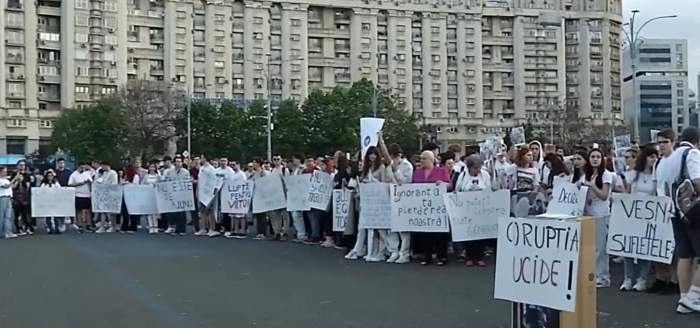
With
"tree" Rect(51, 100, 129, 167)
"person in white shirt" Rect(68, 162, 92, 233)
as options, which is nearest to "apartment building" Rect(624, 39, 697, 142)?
"tree" Rect(51, 100, 129, 167)

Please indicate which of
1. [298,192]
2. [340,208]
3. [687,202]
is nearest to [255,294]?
[687,202]

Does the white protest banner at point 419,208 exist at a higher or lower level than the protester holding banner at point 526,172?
lower

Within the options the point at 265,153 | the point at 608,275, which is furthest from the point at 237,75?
the point at 608,275

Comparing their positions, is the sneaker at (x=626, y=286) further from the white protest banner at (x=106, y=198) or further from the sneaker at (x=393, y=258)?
the white protest banner at (x=106, y=198)

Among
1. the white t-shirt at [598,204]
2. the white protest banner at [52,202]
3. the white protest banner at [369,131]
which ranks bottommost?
the white protest banner at [52,202]

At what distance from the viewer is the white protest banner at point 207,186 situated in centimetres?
2323

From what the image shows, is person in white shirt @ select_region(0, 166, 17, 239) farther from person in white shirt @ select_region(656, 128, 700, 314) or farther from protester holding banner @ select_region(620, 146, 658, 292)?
person in white shirt @ select_region(656, 128, 700, 314)

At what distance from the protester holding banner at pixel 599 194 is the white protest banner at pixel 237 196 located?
37.0ft

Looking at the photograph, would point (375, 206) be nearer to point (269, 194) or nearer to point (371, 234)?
point (371, 234)

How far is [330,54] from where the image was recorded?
108625mm

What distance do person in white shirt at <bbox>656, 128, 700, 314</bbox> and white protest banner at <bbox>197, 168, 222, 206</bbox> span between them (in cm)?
1443

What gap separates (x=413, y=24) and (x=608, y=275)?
10069 centimetres

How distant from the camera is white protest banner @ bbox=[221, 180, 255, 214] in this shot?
73.9 feet

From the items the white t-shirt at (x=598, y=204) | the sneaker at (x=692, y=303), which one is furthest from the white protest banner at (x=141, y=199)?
the sneaker at (x=692, y=303)
